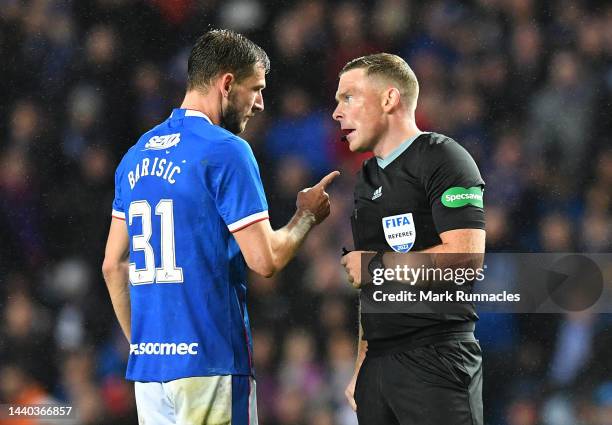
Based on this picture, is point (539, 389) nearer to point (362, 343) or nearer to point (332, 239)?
point (332, 239)

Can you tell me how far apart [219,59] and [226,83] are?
73 millimetres

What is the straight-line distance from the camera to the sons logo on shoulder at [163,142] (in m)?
2.10

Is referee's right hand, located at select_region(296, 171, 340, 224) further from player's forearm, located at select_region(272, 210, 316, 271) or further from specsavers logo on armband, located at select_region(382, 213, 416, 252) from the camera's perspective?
specsavers logo on armband, located at select_region(382, 213, 416, 252)

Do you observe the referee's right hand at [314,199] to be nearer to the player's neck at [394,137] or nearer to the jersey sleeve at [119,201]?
the player's neck at [394,137]

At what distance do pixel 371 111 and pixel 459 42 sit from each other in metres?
2.60

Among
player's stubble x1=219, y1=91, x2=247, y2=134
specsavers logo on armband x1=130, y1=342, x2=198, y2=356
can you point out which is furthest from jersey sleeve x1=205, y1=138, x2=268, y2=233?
specsavers logo on armband x1=130, y1=342, x2=198, y2=356

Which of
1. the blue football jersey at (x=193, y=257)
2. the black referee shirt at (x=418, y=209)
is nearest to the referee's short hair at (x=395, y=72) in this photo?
the black referee shirt at (x=418, y=209)

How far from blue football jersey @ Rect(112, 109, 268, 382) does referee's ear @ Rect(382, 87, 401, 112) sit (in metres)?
0.52

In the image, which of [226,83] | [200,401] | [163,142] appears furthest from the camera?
[226,83]

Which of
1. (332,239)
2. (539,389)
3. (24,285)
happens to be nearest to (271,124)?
(332,239)

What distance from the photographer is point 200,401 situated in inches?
77.2

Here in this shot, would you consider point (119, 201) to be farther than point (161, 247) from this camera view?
Yes

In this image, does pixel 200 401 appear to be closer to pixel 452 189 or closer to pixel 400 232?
pixel 400 232

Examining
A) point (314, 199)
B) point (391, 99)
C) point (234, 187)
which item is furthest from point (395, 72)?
point (234, 187)
